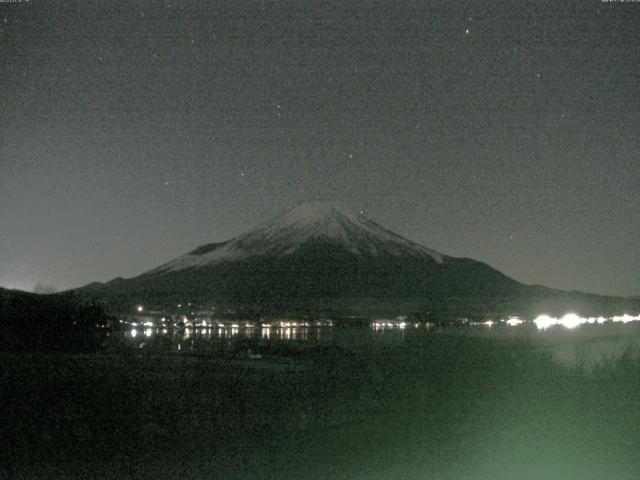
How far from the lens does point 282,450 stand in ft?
44.1

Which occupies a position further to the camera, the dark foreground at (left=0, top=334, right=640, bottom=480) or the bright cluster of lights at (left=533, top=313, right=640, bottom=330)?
the bright cluster of lights at (left=533, top=313, right=640, bottom=330)

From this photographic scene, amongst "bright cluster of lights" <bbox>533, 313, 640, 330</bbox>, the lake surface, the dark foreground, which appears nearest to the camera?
the dark foreground

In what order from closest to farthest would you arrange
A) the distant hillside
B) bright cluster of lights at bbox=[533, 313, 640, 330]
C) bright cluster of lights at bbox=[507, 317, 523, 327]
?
1. the distant hillside
2. bright cluster of lights at bbox=[533, 313, 640, 330]
3. bright cluster of lights at bbox=[507, 317, 523, 327]

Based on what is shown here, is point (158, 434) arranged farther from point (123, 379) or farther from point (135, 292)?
point (135, 292)

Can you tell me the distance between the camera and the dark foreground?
473 inches

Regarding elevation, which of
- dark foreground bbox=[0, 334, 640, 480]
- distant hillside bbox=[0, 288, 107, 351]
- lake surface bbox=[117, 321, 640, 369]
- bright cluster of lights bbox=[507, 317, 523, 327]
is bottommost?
dark foreground bbox=[0, 334, 640, 480]

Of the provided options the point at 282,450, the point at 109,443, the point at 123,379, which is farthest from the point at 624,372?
the point at 123,379

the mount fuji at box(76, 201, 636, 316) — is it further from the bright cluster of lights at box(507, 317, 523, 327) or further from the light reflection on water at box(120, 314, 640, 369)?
the light reflection on water at box(120, 314, 640, 369)

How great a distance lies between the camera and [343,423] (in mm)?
16000

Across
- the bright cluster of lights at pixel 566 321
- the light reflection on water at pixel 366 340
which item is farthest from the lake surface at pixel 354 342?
the bright cluster of lights at pixel 566 321

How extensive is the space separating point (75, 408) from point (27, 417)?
66.9 inches

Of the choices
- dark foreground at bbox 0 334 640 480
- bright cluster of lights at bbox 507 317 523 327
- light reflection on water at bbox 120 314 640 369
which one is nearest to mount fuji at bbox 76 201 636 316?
bright cluster of lights at bbox 507 317 523 327

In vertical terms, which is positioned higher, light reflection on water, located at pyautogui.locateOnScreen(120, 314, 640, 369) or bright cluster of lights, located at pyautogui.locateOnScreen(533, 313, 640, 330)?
bright cluster of lights, located at pyautogui.locateOnScreen(533, 313, 640, 330)

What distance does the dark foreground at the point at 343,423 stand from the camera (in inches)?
473
